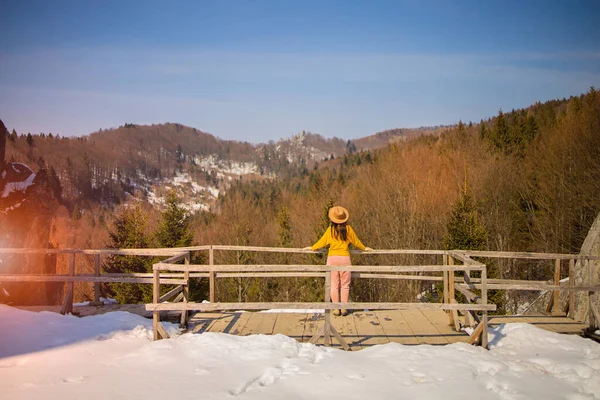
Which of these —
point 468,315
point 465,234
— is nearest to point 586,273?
point 468,315

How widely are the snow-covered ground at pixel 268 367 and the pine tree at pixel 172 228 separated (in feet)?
58.5

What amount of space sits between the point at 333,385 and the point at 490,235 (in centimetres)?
2962

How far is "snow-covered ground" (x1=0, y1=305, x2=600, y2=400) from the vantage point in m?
5.61

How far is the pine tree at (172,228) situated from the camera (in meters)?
25.7

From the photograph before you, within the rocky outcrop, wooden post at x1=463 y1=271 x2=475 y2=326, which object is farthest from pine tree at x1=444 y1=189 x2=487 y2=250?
wooden post at x1=463 y1=271 x2=475 y2=326

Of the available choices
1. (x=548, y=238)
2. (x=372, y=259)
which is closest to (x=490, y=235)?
(x=548, y=238)

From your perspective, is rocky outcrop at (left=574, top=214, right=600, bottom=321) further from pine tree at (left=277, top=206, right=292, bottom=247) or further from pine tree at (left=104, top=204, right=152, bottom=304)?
pine tree at (left=277, top=206, right=292, bottom=247)

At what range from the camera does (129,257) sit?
85.9 ft

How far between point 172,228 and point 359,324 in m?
19.2

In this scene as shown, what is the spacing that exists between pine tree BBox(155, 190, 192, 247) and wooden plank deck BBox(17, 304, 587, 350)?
16.0 m

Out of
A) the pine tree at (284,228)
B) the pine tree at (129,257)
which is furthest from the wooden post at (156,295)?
the pine tree at (284,228)

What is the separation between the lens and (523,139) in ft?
154

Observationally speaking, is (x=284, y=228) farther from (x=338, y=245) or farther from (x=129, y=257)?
(x=338, y=245)

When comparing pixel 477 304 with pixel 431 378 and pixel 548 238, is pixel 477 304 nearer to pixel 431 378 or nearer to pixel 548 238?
pixel 431 378
